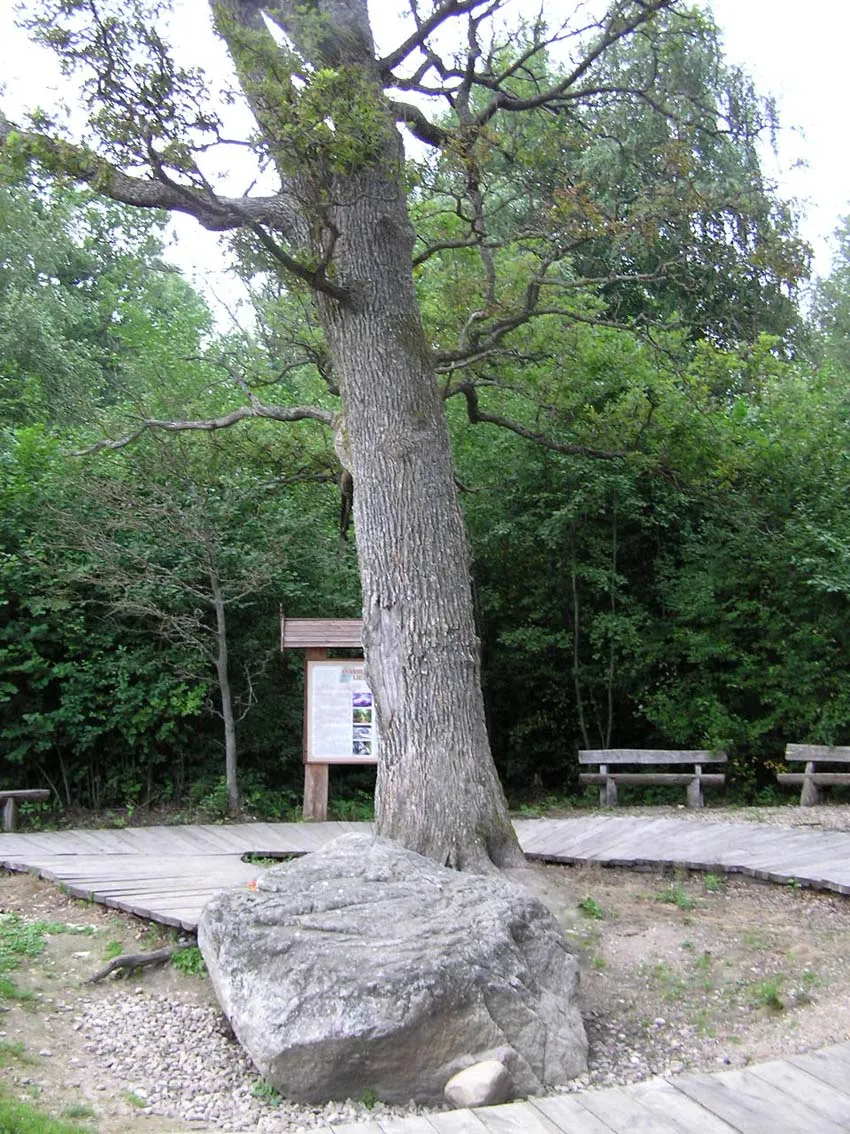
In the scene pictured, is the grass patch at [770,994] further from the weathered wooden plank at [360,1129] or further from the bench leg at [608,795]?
the bench leg at [608,795]

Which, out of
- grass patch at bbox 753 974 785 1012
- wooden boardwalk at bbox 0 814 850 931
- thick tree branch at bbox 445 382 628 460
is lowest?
grass patch at bbox 753 974 785 1012

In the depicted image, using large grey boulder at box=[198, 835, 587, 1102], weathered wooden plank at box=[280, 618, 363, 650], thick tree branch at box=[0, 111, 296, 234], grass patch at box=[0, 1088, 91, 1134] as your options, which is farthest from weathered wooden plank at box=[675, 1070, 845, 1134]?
weathered wooden plank at box=[280, 618, 363, 650]

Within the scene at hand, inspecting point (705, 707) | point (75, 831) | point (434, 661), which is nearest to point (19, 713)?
point (75, 831)

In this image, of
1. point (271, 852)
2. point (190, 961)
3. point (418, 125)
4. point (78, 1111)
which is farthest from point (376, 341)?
point (78, 1111)

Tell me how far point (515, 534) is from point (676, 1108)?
30.2ft

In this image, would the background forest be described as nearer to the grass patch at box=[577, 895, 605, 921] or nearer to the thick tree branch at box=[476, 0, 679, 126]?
the thick tree branch at box=[476, 0, 679, 126]

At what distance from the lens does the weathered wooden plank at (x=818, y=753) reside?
422 inches

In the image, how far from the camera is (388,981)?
4.18 m

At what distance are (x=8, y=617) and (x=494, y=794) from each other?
5860 millimetres

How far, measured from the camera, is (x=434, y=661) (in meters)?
6.76

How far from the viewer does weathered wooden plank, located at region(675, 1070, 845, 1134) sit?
3.30 metres

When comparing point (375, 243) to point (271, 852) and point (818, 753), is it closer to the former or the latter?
point (271, 852)

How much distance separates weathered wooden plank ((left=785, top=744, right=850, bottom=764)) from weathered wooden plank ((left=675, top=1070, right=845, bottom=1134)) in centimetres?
765

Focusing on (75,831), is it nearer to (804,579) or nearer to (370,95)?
(370,95)
